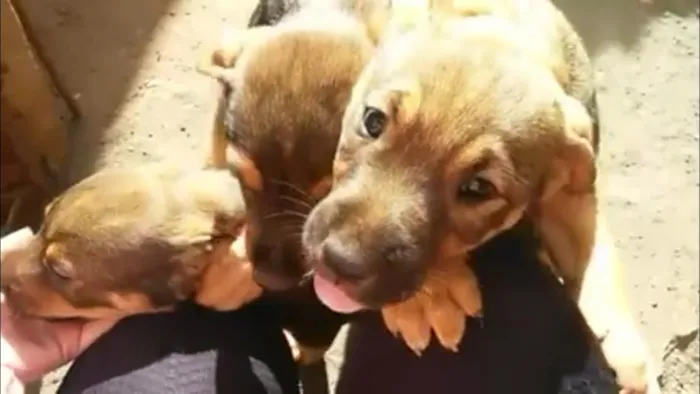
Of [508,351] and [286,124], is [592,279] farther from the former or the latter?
[286,124]

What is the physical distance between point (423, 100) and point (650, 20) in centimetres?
120

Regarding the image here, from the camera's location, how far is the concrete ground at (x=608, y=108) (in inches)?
90.0

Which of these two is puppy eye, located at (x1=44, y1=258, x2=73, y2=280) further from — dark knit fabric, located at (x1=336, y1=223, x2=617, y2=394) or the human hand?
dark knit fabric, located at (x1=336, y1=223, x2=617, y2=394)

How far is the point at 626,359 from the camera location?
1653mm

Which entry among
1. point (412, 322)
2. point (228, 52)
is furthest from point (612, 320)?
point (228, 52)

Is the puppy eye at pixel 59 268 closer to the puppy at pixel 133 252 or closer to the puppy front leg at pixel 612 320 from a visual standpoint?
the puppy at pixel 133 252

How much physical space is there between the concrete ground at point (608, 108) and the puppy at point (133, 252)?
0.59 m

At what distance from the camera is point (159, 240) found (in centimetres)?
163

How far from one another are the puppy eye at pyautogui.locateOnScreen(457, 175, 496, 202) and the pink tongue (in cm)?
17

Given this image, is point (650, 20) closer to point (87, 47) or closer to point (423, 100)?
point (87, 47)

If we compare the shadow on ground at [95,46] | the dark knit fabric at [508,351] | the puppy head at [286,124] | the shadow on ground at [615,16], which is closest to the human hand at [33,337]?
the puppy head at [286,124]

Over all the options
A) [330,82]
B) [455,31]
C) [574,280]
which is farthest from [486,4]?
[574,280]

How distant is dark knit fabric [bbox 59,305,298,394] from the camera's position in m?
1.59

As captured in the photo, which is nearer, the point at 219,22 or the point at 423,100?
the point at 423,100
